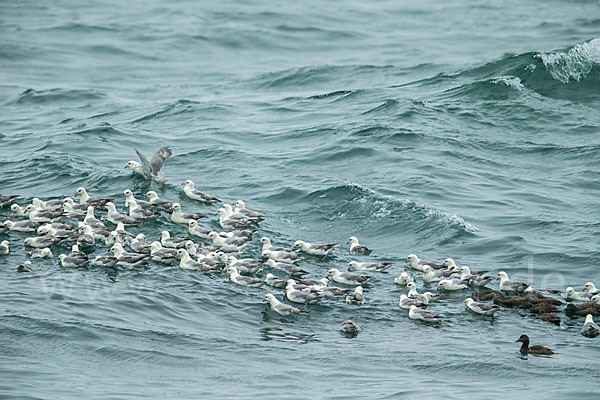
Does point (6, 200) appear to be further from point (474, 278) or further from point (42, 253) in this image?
point (474, 278)

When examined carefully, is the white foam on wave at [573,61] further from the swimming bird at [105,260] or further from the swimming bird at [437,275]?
the swimming bird at [105,260]

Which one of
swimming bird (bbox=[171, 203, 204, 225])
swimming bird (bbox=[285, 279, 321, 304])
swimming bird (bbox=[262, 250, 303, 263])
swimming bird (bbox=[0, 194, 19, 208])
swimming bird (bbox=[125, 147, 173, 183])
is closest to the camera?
swimming bird (bbox=[285, 279, 321, 304])

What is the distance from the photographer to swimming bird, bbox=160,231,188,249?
2264 cm

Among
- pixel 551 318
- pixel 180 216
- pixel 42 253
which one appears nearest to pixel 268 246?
pixel 180 216

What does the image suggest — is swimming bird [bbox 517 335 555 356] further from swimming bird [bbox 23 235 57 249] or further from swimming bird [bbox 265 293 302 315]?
swimming bird [bbox 23 235 57 249]

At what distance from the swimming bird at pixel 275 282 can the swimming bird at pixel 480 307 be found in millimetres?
3864

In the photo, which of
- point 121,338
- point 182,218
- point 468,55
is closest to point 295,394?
point 121,338

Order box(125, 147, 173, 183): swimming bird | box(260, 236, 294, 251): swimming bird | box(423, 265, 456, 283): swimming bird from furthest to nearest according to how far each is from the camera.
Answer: box(125, 147, 173, 183): swimming bird → box(260, 236, 294, 251): swimming bird → box(423, 265, 456, 283): swimming bird

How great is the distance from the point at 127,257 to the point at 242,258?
278 centimetres

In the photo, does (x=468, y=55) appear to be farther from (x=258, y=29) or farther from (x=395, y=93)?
(x=258, y=29)

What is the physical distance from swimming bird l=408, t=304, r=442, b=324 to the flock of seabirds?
0.06 ft

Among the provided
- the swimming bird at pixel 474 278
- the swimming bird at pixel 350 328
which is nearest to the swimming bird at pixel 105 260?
the swimming bird at pixel 350 328

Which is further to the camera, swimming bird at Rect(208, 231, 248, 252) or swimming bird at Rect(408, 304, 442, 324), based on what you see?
swimming bird at Rect(208, 231, 248, 252)

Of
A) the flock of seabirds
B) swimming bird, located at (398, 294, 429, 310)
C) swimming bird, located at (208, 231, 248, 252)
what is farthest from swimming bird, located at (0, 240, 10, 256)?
swimming bird, located at (398, 294, 429, 310)
